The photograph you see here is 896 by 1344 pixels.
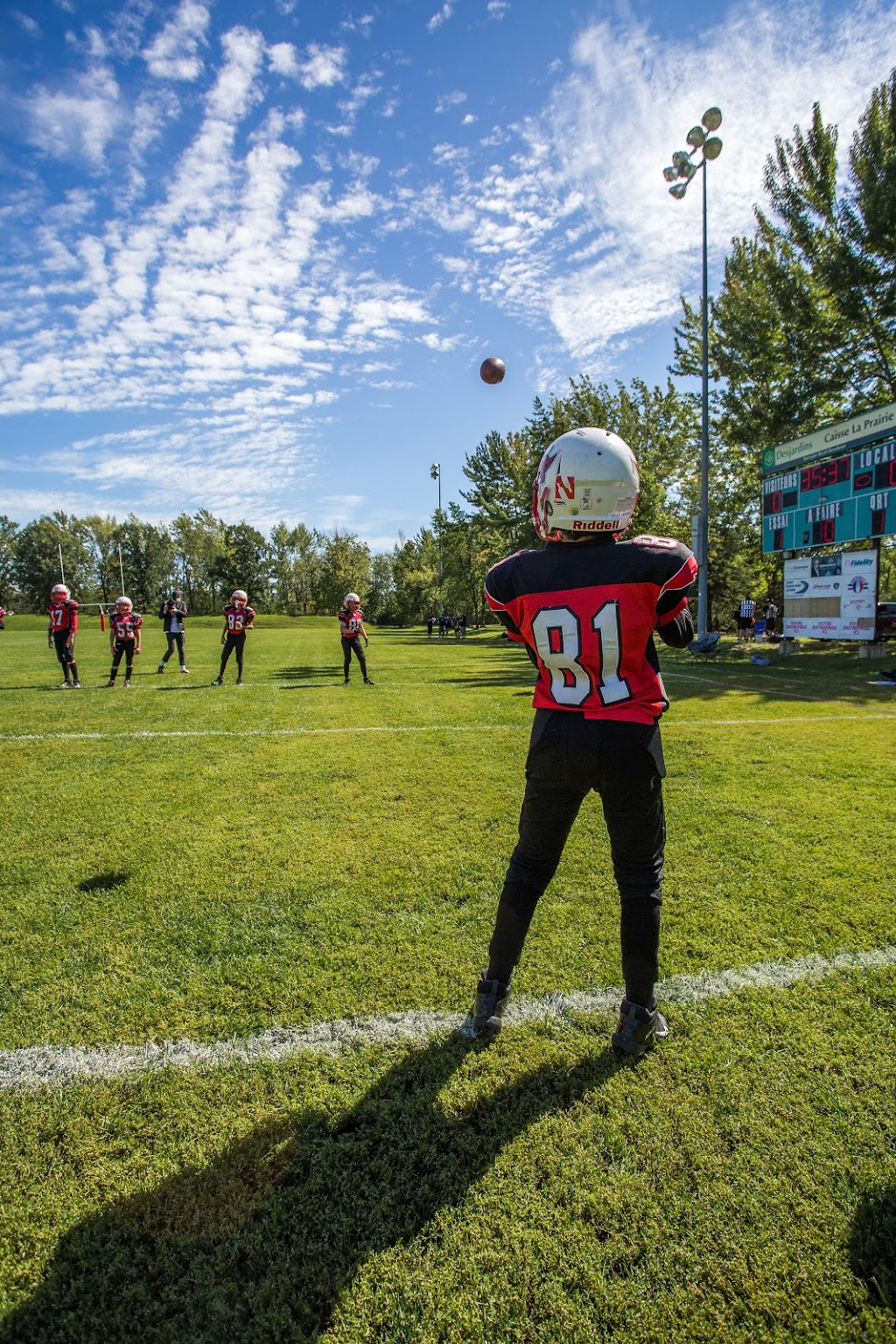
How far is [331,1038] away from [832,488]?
18694mm

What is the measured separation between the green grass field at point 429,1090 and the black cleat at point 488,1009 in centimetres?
8

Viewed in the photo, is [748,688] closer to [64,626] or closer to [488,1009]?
[488,1009]

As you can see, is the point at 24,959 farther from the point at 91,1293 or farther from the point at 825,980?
the point at 825,980

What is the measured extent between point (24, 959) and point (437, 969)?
2.01 meters

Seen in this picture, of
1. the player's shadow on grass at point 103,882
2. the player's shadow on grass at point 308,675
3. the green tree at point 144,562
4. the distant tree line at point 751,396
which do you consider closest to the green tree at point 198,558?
the green tree at point 144,562

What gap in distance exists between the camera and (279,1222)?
184cm

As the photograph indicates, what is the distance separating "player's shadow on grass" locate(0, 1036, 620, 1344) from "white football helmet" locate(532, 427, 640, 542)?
2.07m

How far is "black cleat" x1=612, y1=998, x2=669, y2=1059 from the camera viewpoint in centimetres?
246

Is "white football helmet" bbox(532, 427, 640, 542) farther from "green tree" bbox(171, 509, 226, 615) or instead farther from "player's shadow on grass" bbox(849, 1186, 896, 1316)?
"green tree" bbox(171, 509, 226, 615)

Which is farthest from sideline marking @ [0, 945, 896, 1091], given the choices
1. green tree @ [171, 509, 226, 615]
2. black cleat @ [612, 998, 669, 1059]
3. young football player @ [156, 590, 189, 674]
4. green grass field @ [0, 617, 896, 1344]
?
green tree @ [171, 509, 226, 615]

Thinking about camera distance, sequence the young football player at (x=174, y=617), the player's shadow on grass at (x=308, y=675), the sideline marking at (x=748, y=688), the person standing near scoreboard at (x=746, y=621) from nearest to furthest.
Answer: the sideline marking at (x=748, y=688) → the player's shadow on grass at (x=308, y=675) → the young football player at (x=174, y=617) → the person standing near scoreboard at (x=746, y=621)

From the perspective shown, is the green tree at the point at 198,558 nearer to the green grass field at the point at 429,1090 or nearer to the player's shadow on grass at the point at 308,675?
the player's shadow on grass at the point at 308,675

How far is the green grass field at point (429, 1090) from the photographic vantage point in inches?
65.0

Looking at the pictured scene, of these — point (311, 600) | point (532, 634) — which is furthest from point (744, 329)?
point (311, 600)
